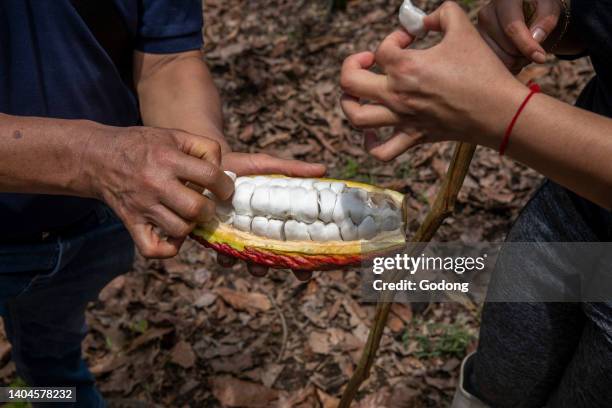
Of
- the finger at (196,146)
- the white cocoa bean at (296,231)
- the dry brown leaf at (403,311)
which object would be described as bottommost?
the dry brown leaf at (403,311)

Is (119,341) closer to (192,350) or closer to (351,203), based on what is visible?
(192,350)

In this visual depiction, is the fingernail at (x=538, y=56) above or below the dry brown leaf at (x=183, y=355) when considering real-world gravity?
above

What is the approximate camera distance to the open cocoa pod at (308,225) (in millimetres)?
1550

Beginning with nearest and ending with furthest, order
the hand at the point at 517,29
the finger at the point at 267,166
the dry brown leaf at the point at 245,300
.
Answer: the hand at the point at 517,29
the finger at the point at 267,166
the dry brown leaf at the point at 245,300

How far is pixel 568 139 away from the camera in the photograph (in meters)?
0.96

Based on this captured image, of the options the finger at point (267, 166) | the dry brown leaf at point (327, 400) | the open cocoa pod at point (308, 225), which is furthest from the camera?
the dry brown leaf at point (327, 400)

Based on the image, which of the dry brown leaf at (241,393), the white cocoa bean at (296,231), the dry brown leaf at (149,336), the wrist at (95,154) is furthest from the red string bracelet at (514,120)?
the dry brown leaf at (149,336)

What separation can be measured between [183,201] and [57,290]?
73 centimetres

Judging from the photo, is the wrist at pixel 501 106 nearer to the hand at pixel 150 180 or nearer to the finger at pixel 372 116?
the finger at pixel 372 116

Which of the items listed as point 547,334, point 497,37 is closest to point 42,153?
point 497,37

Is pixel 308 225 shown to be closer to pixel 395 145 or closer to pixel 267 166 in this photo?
pixel 267 166

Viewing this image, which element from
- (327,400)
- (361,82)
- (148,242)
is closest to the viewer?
(361,82)

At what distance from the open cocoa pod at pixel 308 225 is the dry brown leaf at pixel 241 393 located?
3.53ft

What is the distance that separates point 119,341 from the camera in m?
2.72
